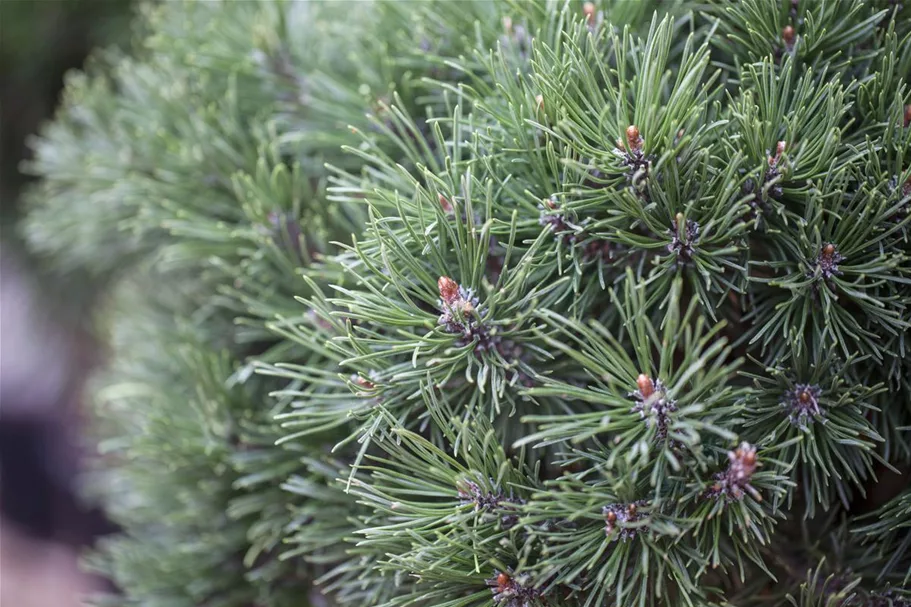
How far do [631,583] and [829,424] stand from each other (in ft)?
0.38

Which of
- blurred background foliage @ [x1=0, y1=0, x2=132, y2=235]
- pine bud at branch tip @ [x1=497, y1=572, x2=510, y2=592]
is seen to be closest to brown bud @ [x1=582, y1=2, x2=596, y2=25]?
pine bud at branch tip @ [x1=497, y1=572, x2=510, y2=592]

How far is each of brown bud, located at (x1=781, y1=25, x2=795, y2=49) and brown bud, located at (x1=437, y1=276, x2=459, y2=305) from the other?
203mm

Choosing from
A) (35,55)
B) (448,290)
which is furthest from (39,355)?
(448,290)

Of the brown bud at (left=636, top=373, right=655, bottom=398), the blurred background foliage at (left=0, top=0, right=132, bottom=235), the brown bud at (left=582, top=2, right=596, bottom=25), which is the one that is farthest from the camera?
the blurred background foliage at (left=0, top=0, right=132, bottom=235)

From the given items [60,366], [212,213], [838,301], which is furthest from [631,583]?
[60,366]

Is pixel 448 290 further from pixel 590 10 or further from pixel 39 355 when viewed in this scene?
pixel 39 355

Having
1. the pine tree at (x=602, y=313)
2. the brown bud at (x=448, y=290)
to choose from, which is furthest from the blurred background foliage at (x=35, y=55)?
the brown bud at (x=448, y=290)

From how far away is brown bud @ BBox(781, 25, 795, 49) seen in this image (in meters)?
0.37

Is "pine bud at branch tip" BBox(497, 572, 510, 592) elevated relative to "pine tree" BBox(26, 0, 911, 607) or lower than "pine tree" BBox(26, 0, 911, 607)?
lower

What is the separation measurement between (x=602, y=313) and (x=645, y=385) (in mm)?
99

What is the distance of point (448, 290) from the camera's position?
1.12 feet

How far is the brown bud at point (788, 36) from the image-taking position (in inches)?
14.7

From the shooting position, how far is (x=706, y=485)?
0.32 metres

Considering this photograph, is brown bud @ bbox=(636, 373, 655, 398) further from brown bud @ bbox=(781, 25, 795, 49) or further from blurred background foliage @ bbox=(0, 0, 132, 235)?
blurred background foliage @ bbox=(0, 0, 132, 235)
